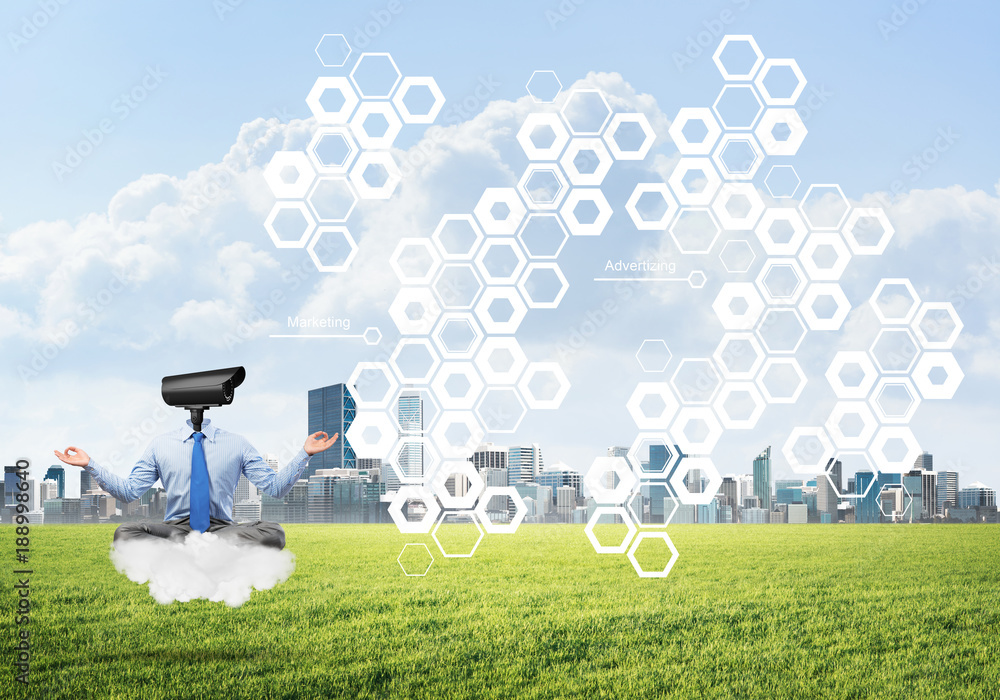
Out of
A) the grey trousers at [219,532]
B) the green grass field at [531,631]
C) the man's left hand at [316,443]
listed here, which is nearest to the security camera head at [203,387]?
the man's left hand at [316,443]

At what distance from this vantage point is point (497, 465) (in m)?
7.10

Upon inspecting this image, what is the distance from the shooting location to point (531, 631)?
5133 mm

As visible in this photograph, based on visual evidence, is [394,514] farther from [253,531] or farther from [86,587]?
[86,587]

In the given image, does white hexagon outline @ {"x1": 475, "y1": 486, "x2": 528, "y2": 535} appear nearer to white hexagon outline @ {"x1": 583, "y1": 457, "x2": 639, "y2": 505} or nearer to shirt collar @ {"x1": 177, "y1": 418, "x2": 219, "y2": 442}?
white hexagon outline @ {"x1": 583, "y1": 457, "x2": 639, "y2": 505}

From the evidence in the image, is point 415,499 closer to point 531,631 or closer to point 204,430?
point 531,631

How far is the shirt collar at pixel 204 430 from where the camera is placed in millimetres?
4332

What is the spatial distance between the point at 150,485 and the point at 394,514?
2124 mm

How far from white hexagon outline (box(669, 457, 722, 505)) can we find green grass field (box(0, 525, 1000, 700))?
703mm

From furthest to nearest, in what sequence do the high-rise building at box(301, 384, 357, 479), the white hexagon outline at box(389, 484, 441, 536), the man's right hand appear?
1. the high-rise building at box(301, 384, 357, 479)
2. the white hexagon outline at box(389, 484, 441, 536)
3. the man's right hand

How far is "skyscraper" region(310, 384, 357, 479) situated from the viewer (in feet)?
20.6

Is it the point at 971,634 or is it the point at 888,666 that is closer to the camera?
the point at 888,666

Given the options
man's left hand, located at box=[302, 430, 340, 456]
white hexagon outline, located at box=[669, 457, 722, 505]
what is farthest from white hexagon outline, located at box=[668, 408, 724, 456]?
man's left hand, located at box=[302, 430, 340, 456]

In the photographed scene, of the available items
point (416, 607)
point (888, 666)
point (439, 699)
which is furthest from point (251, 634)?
point (888, 666)

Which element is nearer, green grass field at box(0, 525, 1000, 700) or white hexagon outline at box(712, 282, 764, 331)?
green grass field at box(0, 525, 1000, 700)
